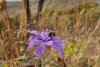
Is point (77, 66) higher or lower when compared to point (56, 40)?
lower

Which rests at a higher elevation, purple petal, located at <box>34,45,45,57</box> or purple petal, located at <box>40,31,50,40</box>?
purple petal, located at <box>40,31,50,40</box>

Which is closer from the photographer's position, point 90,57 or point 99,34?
point 90,57

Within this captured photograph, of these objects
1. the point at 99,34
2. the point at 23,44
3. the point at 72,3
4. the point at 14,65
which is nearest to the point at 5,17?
the point at 23,44

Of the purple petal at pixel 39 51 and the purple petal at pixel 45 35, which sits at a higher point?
the purple petal at pixel 45 35

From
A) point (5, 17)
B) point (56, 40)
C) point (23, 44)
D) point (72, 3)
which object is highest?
point (56, 40)

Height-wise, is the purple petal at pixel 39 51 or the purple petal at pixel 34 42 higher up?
the purple petal at pixel 34 42

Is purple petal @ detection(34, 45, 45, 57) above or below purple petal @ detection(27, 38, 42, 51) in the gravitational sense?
below

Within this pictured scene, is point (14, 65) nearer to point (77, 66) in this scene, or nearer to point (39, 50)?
point (77, 66)

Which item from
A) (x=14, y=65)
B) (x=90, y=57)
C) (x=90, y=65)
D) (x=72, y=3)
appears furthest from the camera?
(x=72, y=3)

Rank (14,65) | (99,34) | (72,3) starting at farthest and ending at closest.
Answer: (72,3) < (99,34) < (14,65)
